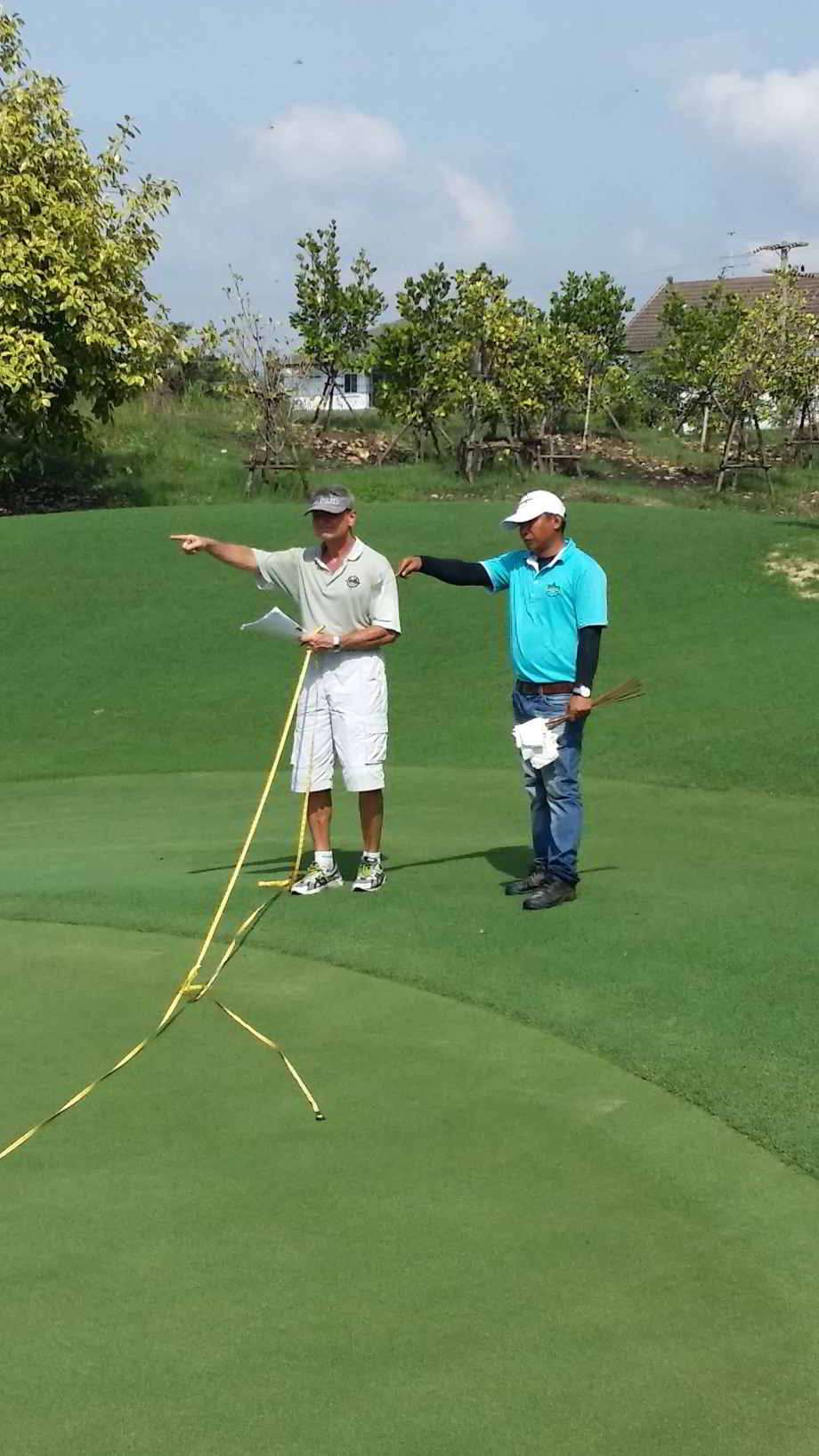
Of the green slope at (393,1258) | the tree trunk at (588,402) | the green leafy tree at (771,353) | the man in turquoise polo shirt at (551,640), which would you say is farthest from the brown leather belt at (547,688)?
the tree trunk at (588,402)

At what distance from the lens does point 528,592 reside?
677 cm

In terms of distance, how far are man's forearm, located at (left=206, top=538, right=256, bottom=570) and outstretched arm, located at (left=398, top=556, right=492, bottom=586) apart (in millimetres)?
674

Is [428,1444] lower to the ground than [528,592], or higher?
lower

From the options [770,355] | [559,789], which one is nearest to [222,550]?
[559,789]

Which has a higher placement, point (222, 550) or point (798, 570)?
point (222, 550)

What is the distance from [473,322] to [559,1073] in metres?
29.7

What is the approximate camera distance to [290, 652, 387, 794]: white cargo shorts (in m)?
6.89

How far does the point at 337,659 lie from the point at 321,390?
147 feet

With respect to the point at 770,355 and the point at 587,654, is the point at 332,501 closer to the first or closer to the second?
the point at 587,654

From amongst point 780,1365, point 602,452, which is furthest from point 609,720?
point 602,452

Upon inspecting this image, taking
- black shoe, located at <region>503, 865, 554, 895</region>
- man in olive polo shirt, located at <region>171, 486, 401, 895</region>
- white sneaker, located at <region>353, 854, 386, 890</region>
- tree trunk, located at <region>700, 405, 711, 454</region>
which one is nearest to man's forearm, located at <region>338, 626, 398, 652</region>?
man in olive polo shirt, located at <region>171, 486, 401, 895</region>

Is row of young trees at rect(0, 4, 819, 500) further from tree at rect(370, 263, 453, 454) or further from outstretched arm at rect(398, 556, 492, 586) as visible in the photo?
outstretched arm at rect(398, 556, 492, 586)

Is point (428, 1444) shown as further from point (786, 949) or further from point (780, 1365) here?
point (786, 949)

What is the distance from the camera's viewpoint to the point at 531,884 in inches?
274
